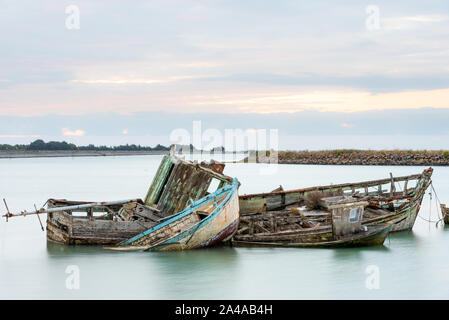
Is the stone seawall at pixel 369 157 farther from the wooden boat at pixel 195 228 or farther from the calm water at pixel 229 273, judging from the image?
the wooden boat at pixel 195 228

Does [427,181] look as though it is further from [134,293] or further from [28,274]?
[28,274]

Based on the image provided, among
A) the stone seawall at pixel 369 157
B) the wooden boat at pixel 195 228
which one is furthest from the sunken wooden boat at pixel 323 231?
the stone seawall at pixel 369 157

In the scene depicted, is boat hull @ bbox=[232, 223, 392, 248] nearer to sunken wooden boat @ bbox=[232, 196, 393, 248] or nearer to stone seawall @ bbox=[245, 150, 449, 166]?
sunken wooden boat @ bbox=[232, 196, 393, 248]

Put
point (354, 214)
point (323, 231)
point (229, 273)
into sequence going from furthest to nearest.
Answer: point (323, 231) → point (354, 214) → point (229, 273)

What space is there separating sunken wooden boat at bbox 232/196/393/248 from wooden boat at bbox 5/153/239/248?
846 mm

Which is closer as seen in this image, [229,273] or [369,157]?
[229,273]

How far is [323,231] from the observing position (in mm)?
16547

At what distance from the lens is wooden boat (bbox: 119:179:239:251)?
15.8 meters

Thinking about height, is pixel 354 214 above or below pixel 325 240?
above

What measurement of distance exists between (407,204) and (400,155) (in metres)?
68.2

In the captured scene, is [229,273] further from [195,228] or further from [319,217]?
[319,217]

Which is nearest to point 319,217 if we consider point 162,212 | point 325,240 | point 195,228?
point 325,240

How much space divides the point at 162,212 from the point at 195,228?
1916 millimetres
